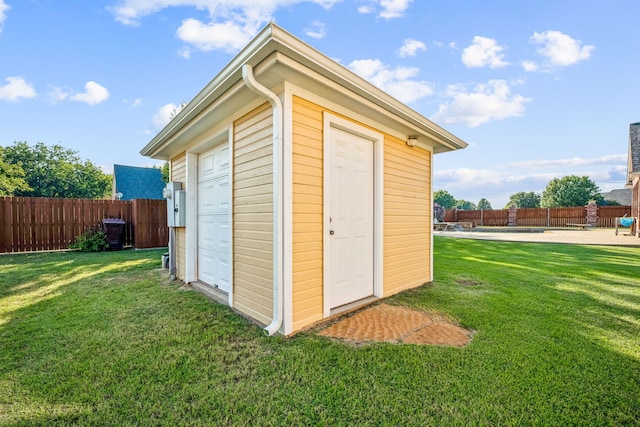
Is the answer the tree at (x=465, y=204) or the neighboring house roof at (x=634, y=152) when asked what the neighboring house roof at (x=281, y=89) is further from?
the tree at (x=465, y=204)

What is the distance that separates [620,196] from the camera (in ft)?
123

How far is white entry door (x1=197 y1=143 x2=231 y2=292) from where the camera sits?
12.9ft

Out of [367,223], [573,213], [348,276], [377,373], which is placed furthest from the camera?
[573,213]

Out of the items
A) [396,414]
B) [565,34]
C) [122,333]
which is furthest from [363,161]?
[565,34]

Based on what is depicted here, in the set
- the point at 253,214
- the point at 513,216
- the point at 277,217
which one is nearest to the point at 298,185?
the point at 277,217

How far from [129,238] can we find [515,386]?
1124 centimetres

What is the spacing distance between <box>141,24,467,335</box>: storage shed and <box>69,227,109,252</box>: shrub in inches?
231

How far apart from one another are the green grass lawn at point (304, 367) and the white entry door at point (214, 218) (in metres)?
0.54

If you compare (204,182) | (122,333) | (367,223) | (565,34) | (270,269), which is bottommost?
(122,333)

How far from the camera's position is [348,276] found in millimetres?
3434

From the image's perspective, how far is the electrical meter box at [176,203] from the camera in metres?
4.73

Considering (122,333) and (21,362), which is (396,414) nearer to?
(122,333)

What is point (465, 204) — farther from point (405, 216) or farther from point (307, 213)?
point (307, 213)

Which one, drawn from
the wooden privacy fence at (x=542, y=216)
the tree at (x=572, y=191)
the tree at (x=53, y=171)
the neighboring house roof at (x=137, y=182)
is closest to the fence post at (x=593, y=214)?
the wooden privacy fence at (x=542, y=216)
